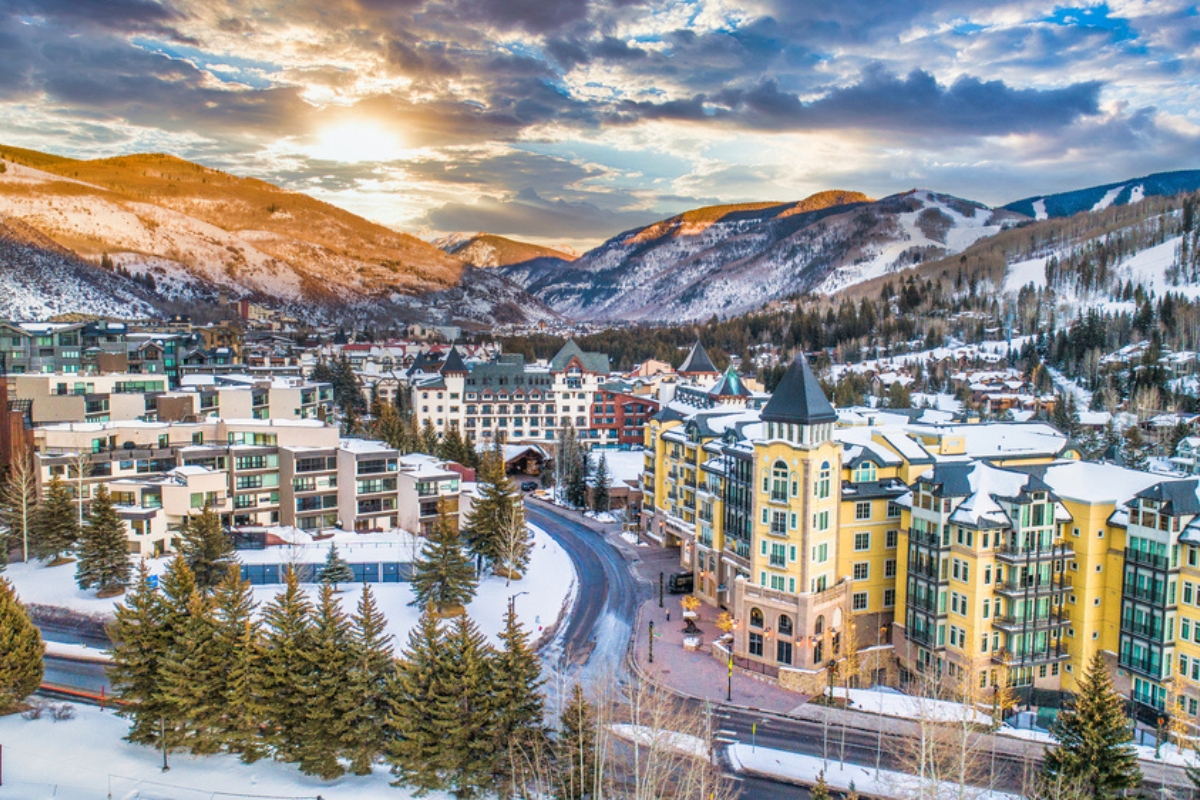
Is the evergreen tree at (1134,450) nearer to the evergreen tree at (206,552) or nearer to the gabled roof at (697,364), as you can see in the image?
the gabled roof at (697,364)

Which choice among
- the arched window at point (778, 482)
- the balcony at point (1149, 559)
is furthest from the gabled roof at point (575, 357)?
the balcony at point (1149, 559)

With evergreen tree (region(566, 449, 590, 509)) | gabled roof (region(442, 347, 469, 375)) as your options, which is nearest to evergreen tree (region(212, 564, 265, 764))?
evergreen tree (region(566, 449, 590, 509))

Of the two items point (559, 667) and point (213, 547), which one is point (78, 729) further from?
point (559, 667)

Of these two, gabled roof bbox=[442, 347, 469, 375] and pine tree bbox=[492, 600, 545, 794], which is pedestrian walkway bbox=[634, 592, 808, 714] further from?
gabled roof bbox=[442, 347, 469, 375]

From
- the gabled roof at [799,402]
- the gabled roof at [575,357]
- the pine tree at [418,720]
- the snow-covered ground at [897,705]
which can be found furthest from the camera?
the gabled roof at [575,357]

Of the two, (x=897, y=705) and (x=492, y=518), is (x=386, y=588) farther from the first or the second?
(x=897, y=705)

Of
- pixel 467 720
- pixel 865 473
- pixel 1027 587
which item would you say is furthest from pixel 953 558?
pixel 467 720

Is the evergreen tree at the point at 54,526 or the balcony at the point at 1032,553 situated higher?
the balcony at the point at 1032,553
